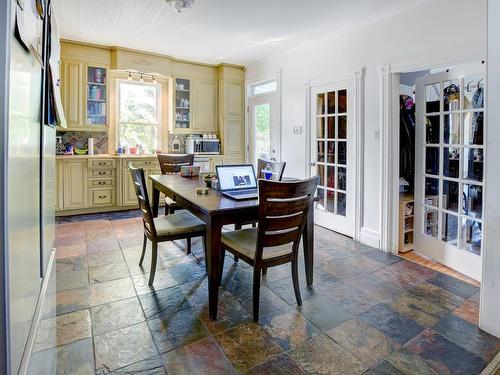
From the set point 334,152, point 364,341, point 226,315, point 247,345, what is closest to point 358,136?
point 334,152

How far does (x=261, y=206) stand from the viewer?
1965mm

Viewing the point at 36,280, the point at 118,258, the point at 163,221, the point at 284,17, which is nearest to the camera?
the point at 36,280

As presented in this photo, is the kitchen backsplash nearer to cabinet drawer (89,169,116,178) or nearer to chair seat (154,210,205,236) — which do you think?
cabinet drawer (89,169,116,178)

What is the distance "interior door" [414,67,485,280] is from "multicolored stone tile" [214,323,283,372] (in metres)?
1.99

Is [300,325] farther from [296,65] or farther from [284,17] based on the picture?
[296,65]

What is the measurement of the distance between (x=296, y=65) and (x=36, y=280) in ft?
14.4

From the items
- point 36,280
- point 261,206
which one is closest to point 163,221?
point 261,206

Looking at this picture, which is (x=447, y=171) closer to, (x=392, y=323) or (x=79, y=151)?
(x=392, y=323)

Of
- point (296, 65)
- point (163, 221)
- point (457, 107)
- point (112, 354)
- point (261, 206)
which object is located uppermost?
point (296, 65)

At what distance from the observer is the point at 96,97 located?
5070 mm

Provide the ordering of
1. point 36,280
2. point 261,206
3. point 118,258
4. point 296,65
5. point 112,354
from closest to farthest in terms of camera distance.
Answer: point 36,280 < point 112,354 < point 261,206 < point 118,258 < point 296,65

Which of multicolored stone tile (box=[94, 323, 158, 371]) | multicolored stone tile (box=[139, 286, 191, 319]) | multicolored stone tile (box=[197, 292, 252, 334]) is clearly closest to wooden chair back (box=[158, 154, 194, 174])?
multicolored stone tile (box=[139, 286, 191, 319])

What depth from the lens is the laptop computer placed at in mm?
2523

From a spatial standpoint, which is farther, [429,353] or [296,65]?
[296,65]
